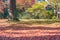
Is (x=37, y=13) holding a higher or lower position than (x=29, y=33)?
lower

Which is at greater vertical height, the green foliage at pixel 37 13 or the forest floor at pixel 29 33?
the forest floor at pixel 29 33

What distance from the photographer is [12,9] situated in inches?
961

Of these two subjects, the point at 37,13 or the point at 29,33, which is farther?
the point at 37,13

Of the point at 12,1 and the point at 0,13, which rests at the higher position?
the point at 12,1

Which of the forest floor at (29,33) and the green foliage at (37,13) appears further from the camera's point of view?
the green foliage at (37,13)

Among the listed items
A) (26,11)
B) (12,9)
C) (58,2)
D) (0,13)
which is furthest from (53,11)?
(12,9)

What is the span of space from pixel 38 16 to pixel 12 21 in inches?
341

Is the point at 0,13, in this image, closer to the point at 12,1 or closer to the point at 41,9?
the point at 41,9

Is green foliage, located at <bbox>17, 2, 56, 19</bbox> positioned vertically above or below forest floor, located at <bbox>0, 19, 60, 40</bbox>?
below

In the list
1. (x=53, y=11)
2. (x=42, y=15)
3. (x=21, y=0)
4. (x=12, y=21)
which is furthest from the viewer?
(x=21, y=0)

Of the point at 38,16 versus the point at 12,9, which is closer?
the point at 12,9

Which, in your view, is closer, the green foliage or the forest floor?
the forest floor

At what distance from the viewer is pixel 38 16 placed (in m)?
32.1

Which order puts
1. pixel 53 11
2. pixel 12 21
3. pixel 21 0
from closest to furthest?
pixel 12 21
pixel 53 11
pixel 21 0
